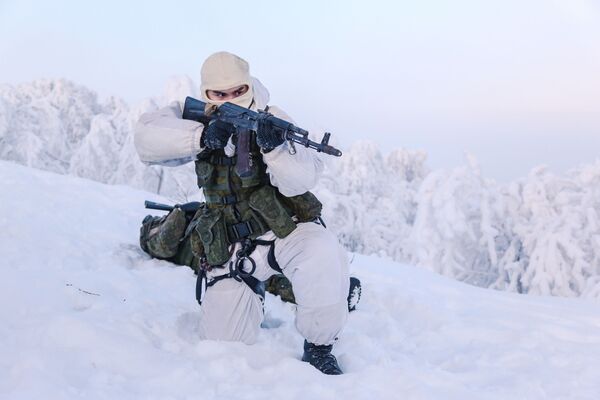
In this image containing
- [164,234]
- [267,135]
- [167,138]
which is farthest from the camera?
[164,234]

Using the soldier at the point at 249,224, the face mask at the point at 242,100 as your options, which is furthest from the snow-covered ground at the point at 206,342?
the face mask at the point at 242,100

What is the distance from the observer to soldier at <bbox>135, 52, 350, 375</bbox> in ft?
9.36

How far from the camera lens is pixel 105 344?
252 cm

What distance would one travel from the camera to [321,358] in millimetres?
2842

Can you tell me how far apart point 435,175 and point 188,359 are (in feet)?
47.6

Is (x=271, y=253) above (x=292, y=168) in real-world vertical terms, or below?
below

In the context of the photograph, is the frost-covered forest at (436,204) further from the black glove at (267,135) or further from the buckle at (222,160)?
the black glove at (267,135)

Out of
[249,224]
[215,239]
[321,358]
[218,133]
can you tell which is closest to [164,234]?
[215,239]

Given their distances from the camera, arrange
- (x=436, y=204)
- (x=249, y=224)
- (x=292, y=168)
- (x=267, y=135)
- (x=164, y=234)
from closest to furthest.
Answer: (x=267, y=135)
(x=292, y=168)
(x=249, y=224)
(x=164, y=234)
(x=436, y=204)

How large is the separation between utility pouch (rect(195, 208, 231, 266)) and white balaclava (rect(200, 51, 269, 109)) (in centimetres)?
66

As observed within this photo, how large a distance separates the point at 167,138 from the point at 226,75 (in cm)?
47

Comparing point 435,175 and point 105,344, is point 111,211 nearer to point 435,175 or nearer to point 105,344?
point 105,344

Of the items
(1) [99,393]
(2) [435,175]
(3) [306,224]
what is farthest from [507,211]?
(1) [99,393]

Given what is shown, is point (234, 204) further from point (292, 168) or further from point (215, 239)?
point (292, 168)
